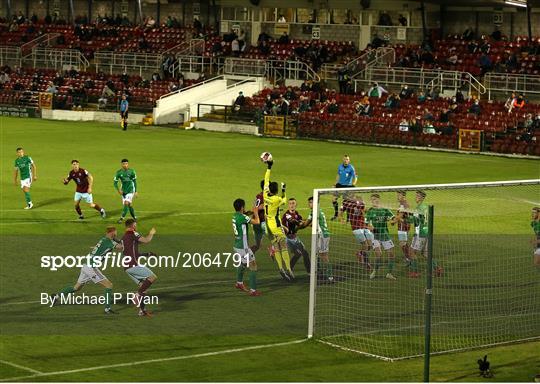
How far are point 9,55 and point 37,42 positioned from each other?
2.05 metres

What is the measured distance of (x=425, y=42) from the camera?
6562 cm

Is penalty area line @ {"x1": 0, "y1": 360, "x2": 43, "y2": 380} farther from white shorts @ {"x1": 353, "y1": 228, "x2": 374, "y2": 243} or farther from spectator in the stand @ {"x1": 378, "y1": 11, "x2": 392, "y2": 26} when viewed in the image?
spectator in the stand @ {"x1": 378, "y1": 11, "x2": 392, "y2": 26}


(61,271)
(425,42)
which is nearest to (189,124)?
(425,42)

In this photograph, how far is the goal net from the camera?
20797mm

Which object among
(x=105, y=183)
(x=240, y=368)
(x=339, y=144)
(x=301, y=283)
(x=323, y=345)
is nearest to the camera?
(x=240, y=368)

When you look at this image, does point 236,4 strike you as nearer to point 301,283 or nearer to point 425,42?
point 425,42

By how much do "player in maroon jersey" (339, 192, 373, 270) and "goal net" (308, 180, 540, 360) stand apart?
2 cm

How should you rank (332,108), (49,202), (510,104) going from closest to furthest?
1. (49,202)
2. (510,104)
3. (332,108)

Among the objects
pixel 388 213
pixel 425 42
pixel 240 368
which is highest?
pixel 425 42

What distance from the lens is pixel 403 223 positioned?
23.0 m

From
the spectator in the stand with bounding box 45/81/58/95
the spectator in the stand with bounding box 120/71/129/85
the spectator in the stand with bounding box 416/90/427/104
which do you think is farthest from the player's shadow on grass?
the spectator in the stand with bounding box 120/71/129/85

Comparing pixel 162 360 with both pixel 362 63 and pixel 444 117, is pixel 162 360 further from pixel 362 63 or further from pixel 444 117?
pixel 362 63

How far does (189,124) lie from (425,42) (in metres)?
13.7

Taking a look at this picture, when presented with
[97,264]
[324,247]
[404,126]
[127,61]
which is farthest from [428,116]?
[97,264]
